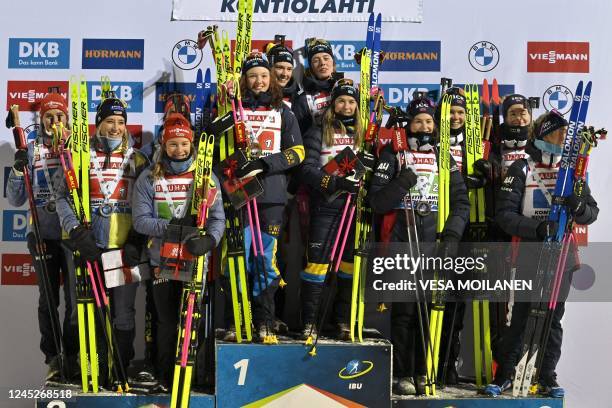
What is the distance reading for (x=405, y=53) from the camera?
18.6ft

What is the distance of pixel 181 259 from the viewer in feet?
14.8

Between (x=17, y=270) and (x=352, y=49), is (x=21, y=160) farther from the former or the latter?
(x=352, y=49)

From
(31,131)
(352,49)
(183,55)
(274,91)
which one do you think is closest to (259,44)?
(183,55)

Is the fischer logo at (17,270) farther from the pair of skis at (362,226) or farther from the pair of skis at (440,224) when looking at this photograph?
the pair of skis at (440,224)

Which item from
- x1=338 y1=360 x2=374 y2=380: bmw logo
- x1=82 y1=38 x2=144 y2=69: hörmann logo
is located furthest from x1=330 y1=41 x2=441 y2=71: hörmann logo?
x1=338 y1=360 x2=374 y2=380: bmw logo

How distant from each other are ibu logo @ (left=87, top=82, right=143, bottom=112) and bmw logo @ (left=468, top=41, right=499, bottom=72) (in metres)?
2.37

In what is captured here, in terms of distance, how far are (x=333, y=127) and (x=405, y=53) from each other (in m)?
1.04

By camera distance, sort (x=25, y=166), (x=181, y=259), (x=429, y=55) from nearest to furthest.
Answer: (x=181, y=259)
(x=25, y=166)
(x=429, y=55)

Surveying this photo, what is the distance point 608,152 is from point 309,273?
7.84 feet

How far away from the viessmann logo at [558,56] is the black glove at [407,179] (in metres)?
1.53

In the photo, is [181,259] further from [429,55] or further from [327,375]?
[429,55]

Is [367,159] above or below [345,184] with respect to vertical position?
above

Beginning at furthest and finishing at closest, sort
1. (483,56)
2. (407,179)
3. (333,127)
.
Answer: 1. (483,56)
2. (333,127)
3. (407,179)

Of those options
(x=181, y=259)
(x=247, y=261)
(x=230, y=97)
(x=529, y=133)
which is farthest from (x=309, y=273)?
(x=529, y=133)
